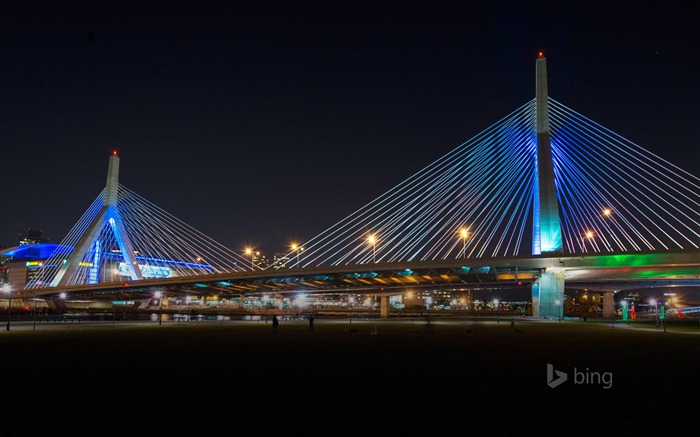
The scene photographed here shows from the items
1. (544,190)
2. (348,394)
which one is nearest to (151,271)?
(544,190)

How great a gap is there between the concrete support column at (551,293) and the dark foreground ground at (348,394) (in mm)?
33140

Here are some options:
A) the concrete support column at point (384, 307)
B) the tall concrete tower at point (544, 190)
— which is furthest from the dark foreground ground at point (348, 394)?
the concrete support column at point (384, 307)

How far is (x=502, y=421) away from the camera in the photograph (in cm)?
721

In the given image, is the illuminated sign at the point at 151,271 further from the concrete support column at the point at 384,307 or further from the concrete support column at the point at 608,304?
the concrete support column at the point at 608,304

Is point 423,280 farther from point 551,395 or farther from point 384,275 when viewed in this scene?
point 551,395

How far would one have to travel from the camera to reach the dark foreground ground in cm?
695

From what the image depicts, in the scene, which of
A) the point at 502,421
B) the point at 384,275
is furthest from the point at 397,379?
the point at 384,275

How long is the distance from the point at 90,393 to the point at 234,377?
2835 millimetres

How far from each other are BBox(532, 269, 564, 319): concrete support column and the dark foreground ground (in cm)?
3314

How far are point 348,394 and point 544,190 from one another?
36.2 metres

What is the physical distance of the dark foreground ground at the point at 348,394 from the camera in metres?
6.95

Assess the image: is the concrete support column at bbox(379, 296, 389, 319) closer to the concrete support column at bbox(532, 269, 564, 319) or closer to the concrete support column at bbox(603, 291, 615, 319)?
the concrete support column at bbox(532, 269, 564, 319)

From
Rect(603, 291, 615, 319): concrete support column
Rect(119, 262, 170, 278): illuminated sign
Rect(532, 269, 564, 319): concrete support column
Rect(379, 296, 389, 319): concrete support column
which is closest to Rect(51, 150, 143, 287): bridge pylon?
Rect(379, 296, 389, 319): concrete support column

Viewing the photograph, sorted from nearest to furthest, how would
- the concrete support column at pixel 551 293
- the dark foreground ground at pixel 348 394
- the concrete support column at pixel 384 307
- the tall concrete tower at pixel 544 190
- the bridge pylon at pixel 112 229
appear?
the dark foreground ground at pixel 348 394 → the tall concrete tower at pixel 544 190 → the concrete support column at pixel 551 293 → the bridge pylon at pixel 112 229 → the concrete support column at pixel 384 307
